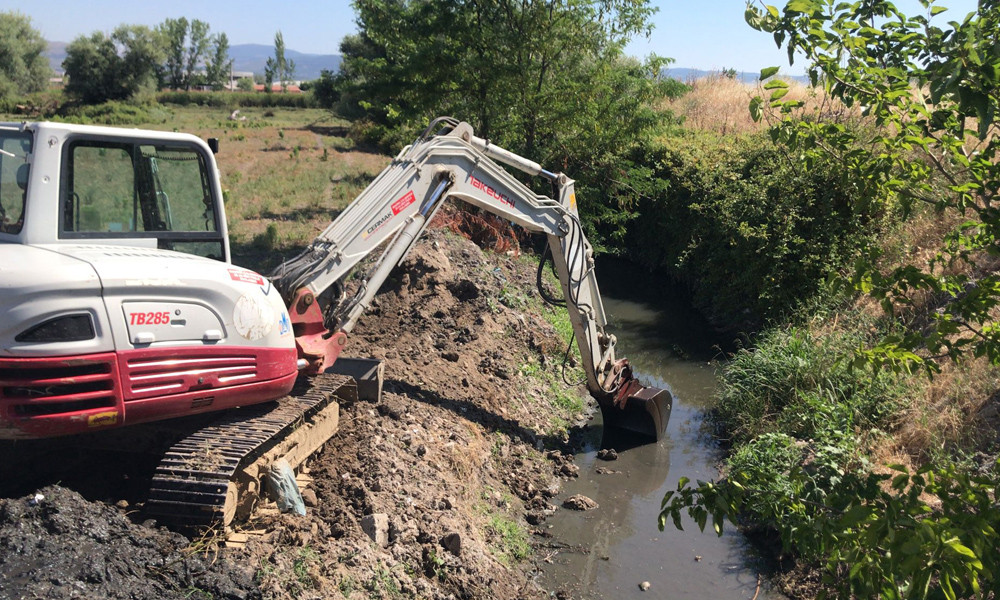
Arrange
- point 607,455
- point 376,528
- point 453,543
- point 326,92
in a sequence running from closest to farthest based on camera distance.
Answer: point 376,528 < point 453,543 < point 607,455 < point 326,92

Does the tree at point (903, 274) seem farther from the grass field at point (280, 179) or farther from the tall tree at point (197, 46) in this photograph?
the tall tree at point (197, 46)

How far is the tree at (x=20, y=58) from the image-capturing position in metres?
55.5

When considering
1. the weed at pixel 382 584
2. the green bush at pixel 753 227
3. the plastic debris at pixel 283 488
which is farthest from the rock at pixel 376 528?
the green bush at pixel 753 227

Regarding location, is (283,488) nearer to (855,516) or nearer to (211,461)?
(211,461)

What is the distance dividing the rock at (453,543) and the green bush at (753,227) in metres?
7.53

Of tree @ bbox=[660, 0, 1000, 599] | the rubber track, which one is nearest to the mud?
the rubber track

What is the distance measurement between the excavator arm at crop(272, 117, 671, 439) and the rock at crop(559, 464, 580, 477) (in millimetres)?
1068

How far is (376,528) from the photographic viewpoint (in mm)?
6211

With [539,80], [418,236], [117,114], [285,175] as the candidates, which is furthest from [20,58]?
[418,236]

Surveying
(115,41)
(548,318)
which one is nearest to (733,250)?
(548,318)

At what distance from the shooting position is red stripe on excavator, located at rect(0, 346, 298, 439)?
4820 millimetres

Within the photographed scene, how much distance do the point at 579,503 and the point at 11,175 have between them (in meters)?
6.12

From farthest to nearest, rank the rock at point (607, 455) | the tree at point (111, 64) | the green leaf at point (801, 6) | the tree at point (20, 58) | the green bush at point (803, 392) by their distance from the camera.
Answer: the tree at point (20, 58) → the tree at point (111, 64) → the rock at point (607, 455) → the green bush at point (803, 392) → the green leaf at point (801, 6)

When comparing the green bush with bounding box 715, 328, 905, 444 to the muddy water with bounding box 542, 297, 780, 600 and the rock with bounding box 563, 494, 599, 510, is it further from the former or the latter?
the rock with bounding box 563, 494, 599, 510
